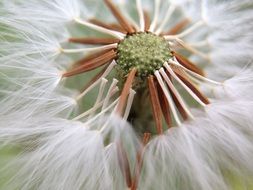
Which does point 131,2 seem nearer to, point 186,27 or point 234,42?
point 186,27

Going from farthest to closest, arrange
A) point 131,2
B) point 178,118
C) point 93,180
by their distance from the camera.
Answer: point 131,2 < point 178,118 < point 93,180

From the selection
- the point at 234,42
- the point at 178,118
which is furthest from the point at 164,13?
the point at 178,118

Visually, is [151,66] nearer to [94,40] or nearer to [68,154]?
[94,40]

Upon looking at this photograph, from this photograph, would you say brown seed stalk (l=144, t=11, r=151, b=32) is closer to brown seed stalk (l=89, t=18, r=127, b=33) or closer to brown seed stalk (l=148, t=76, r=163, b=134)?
brown seed stalk (l=89, t=18, r=127, b=33)

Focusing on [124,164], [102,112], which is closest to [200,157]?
[124,164]

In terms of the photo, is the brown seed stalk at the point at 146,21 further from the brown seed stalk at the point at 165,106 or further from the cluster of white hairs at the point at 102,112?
the brown seed stalk at the point at 165,106

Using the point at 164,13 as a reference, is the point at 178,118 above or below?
below
